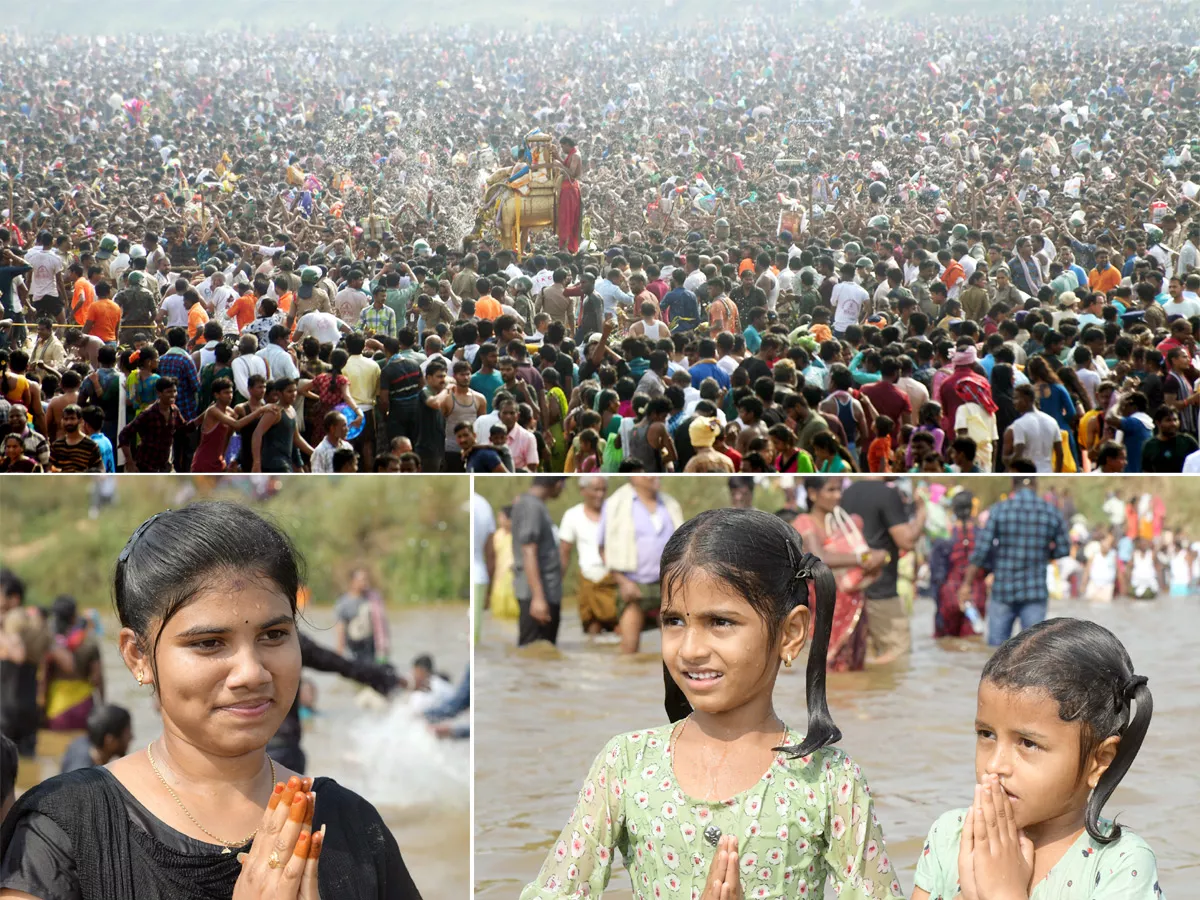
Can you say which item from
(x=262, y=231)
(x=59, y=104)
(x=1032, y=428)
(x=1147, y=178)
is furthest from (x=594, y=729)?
(x=59, y=104)

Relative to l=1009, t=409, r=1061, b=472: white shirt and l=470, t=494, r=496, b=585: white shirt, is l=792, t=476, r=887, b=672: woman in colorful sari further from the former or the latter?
l=1009, t=409, r=1061, b=472: white shirt

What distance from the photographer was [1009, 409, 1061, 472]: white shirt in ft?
35.3

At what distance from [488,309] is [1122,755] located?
1199cm

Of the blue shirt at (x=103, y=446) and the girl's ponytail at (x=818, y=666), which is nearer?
the girl's ponytail at (x=818, y=666)

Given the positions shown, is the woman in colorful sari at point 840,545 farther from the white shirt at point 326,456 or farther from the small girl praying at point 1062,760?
the small girl praying at point 1062,760

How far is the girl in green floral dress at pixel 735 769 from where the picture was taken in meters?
2.13

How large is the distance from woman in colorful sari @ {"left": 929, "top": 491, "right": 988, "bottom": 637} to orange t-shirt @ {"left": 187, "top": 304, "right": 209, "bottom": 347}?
6531 millimetres

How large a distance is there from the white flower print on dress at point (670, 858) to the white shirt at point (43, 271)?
13475 millimetres

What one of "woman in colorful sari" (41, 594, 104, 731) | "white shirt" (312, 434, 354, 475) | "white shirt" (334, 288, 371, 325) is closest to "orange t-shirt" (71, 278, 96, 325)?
"white shirt" (334, 288, 371, 325)

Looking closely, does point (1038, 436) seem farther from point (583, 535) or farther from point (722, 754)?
point (722, 754)

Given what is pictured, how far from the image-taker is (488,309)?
13797 mm

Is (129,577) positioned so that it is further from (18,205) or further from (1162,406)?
(18,205)

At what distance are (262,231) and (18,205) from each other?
2.31 m

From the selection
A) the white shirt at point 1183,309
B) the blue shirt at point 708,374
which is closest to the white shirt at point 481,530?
the blue shirt at point 708,374
